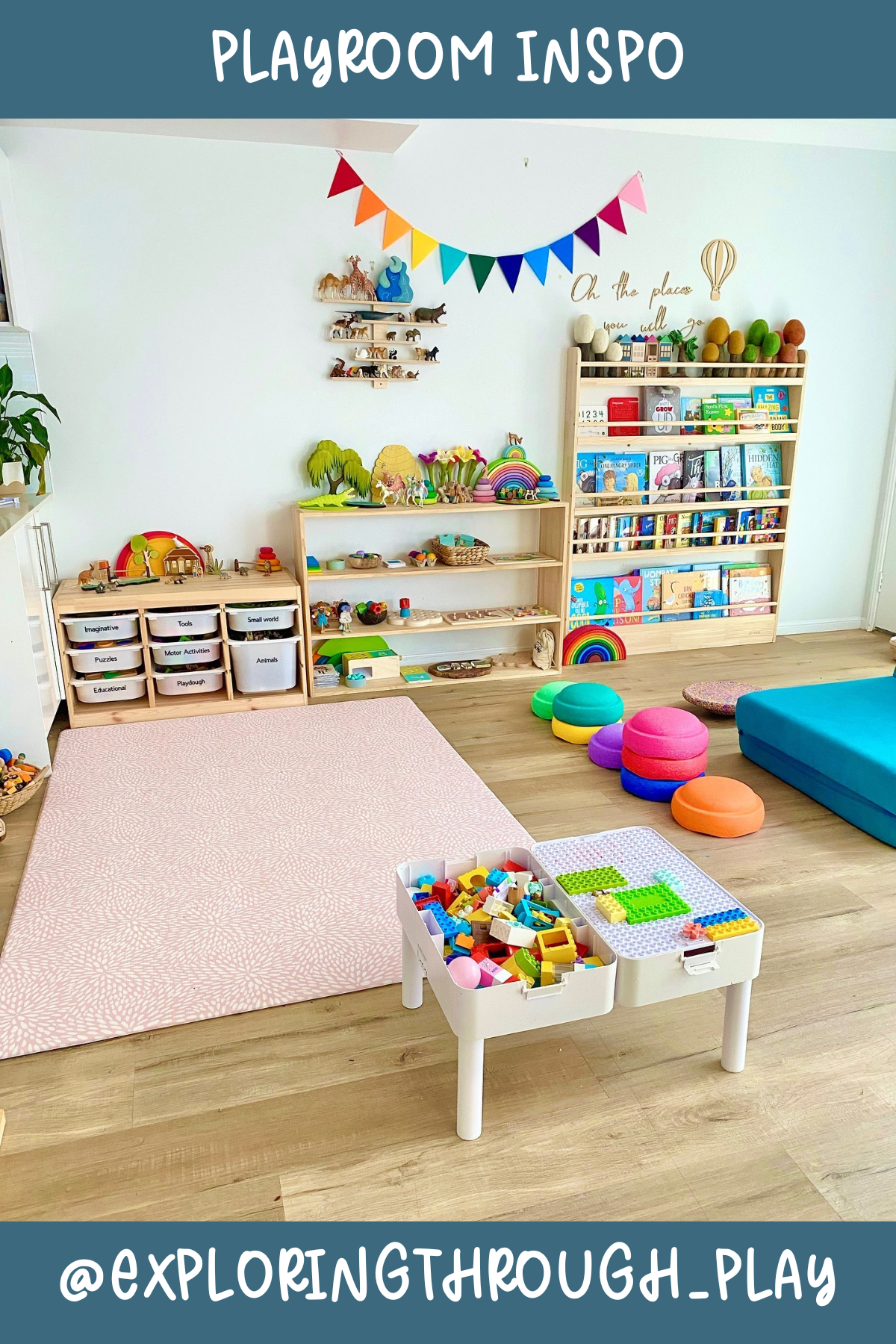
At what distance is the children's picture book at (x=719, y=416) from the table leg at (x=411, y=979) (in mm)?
3659

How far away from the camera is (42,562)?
3887mm

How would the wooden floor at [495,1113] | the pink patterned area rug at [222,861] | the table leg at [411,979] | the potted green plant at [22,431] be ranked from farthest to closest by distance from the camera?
1. the potted green plant at [22,431]
2. the pink patterned area rug at [222,861]
3. the table leg at [411,979]
4. the wooden floor at [495,1113]

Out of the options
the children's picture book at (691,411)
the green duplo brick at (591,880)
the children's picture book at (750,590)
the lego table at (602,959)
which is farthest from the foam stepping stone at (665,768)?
the children's picture book at (691,411)

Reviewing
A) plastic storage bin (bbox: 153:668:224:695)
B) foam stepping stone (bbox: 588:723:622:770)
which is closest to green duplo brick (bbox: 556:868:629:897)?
foam stepping stone (bbox: 588:723:622:770)

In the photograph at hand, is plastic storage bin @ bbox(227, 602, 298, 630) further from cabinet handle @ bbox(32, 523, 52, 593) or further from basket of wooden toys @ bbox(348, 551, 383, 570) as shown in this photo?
cabinet handle @ bbox(32, 523, 52, 593)

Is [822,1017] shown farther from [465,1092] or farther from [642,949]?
[465,1092]

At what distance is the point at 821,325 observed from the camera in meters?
5.05

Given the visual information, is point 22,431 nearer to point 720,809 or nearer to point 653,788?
point 653,788

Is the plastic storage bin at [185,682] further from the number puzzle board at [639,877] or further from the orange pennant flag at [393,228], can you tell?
the number puzzle board at [639,877]

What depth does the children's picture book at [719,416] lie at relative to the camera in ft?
16.1

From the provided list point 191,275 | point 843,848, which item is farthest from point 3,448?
point 843,848

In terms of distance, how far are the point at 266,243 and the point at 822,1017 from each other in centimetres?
374

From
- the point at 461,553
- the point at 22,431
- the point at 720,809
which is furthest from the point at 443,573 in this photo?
the point at 720,809

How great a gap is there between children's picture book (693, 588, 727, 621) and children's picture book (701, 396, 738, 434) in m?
0.87
